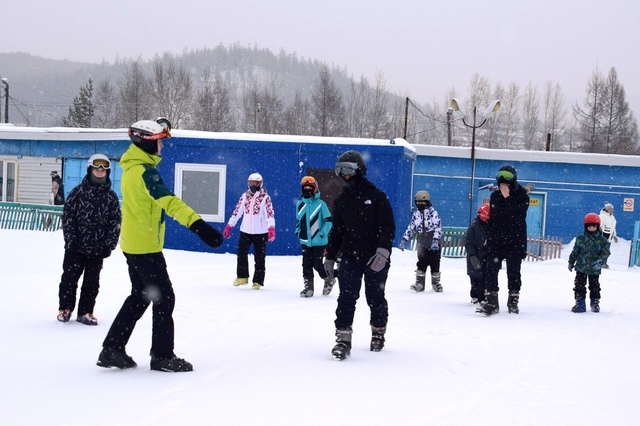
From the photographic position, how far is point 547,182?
26234 mm

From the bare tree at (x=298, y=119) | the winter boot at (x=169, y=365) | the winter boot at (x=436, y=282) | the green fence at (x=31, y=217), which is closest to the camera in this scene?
the winter boot at (x=169, y=365)

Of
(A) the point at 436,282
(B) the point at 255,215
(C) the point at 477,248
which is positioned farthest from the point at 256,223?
(C) the point at 477,248

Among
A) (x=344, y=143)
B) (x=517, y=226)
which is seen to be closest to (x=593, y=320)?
(x=517, y=226)

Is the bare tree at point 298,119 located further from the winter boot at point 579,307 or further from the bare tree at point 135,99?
the winter boot at point 579,307

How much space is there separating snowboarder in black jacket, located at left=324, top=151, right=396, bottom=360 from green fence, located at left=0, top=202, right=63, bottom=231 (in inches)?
649

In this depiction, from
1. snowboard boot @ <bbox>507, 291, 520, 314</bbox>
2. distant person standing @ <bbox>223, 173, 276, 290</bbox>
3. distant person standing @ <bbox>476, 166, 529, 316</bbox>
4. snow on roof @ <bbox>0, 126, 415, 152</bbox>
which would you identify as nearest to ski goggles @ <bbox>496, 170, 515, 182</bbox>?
distant person standing @ <bbox>476, 166, 529, 316</bbox>

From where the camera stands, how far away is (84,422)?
3818 millimetres

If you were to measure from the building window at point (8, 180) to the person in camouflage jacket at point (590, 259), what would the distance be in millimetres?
22179

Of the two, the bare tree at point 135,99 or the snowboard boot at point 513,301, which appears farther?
the bare tree at point 135,99

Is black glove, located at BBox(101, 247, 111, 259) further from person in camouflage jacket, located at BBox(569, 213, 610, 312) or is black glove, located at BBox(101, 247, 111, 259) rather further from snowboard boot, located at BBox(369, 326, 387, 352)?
person in camouflage jacket, located at BBox(569, 213, 610, 312)

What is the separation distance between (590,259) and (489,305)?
1.81 metres

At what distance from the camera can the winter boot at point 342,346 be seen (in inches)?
225

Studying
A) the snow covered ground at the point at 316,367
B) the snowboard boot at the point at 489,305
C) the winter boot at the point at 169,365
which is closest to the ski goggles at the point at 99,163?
the snow covered ground at the point at 316,367

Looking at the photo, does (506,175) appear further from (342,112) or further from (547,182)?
(342,112)
